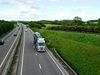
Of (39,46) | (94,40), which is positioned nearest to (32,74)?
(39,46)

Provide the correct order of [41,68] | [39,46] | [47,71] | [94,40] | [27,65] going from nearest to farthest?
[47,71]
[41,68]
[27,65]
[39,46]
[94,40]

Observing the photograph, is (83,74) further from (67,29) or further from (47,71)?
(67,29)

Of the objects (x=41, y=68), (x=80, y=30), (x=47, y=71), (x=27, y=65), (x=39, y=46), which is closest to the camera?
(x=47, y=71)

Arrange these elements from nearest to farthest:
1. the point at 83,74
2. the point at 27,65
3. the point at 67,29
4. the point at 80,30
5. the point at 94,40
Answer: the point at 83,74, the point at 27,65, the point at 94,40, the point at 80,30, the point at 67,29

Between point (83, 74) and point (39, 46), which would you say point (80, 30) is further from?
point (83, 74)

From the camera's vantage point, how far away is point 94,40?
87000 mm

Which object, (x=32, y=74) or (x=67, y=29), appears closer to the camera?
(x=32, y=74)

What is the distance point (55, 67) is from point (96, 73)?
22.8 ft

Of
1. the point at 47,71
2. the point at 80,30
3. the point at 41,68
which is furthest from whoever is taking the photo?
the point at 80,30

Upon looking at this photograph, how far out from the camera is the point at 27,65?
36.8m

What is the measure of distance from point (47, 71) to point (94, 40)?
188ft

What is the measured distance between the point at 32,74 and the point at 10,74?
2.78 metres

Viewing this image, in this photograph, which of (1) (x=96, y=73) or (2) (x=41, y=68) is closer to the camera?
(1) (x=96, y=73)

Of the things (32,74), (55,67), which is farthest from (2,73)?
(55,67)
